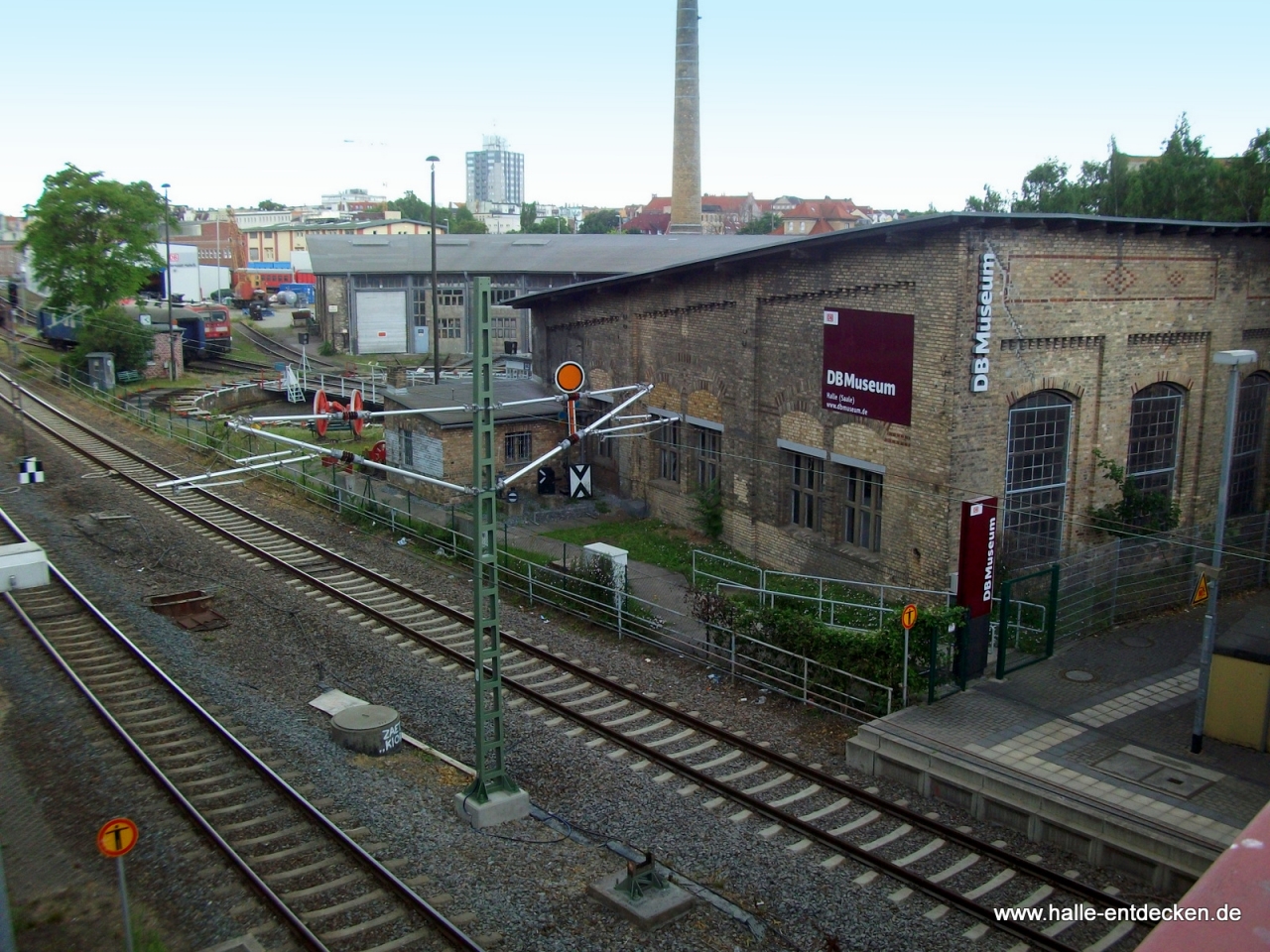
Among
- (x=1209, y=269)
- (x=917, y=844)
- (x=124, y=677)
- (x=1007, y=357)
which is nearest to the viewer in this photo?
(x=917, y=844)

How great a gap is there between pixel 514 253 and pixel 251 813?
1899 inches

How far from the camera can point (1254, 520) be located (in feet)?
70.7

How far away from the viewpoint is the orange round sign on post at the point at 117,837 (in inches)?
366

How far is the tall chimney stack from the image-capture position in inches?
2685

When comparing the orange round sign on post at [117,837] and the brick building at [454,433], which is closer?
the orange round sign on post at [117,837]

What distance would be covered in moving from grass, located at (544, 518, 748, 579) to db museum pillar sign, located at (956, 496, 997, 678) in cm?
840

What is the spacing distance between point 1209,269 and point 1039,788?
13.5m

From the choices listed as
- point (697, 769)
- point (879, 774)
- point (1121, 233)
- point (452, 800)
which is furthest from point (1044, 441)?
point (452, 800)

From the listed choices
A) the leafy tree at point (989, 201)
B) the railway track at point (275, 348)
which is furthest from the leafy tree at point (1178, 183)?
the railway track at point (275, 348)

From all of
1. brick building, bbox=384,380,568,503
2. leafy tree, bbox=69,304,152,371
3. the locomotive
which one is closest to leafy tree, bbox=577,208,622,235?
the locomotive

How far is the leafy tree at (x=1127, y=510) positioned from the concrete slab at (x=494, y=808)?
13.1 m

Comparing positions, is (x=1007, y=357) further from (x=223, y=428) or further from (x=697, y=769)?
(x=223, y=428)

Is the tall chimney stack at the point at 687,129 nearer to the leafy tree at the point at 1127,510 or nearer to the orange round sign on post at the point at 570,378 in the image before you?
the leafy tree at the point at 1127,510

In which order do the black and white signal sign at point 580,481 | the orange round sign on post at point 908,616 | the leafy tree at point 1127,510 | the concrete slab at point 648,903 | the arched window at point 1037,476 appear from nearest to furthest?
the concrete slab at point 648,903 → the orange round sign on post at point 908,616 → the arched window at point 1037,476 → the leafy tree at point 1127,510 → the black and white signal sign at point 580,481
